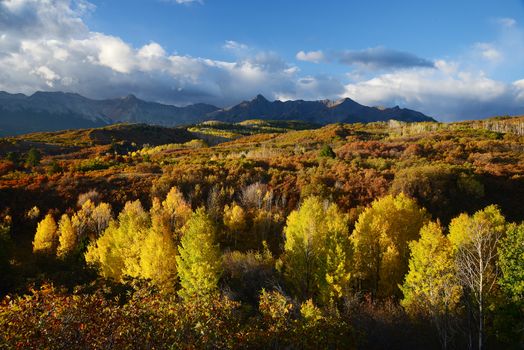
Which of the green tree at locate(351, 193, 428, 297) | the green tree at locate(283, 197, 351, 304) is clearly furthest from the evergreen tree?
the green tree at locate(283, 197, 351, 304)

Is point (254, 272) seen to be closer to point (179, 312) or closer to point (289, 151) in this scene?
point (179, 312)

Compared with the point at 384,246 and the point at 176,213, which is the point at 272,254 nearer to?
the point at 176,213

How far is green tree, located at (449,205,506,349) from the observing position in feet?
66.6

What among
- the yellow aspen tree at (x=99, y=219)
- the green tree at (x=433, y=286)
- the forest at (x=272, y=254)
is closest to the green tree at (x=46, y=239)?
the forest at (x=272, y=254)

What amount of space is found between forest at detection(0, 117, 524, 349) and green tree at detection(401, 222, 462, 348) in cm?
13

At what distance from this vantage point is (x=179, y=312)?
11109 mm

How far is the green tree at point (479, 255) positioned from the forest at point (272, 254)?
7.5 inches

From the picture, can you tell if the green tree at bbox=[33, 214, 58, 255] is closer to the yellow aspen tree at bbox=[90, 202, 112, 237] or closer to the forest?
the forest

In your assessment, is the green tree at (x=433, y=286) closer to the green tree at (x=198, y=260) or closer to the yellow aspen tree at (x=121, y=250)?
the green tree at (x=198, y=260)

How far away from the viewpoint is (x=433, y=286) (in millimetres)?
22016

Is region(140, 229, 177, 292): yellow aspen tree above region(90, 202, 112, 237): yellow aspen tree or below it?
above

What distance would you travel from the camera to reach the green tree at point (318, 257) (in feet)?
86.1

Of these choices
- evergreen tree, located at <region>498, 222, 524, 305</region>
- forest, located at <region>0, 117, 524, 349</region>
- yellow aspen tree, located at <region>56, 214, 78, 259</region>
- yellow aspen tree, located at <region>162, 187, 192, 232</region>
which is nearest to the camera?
forest, located at <region>0, 117, 524, 349</region>

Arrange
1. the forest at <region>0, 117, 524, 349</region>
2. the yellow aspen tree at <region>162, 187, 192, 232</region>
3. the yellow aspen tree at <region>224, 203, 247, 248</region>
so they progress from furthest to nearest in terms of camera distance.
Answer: the yellow aspen tree at <region>224, 203, 247, 248</region>
the yellow aspen tree at <region>162, 187, 192, 232</region>
the forest at <region>0, 117, 524, 349</region>
